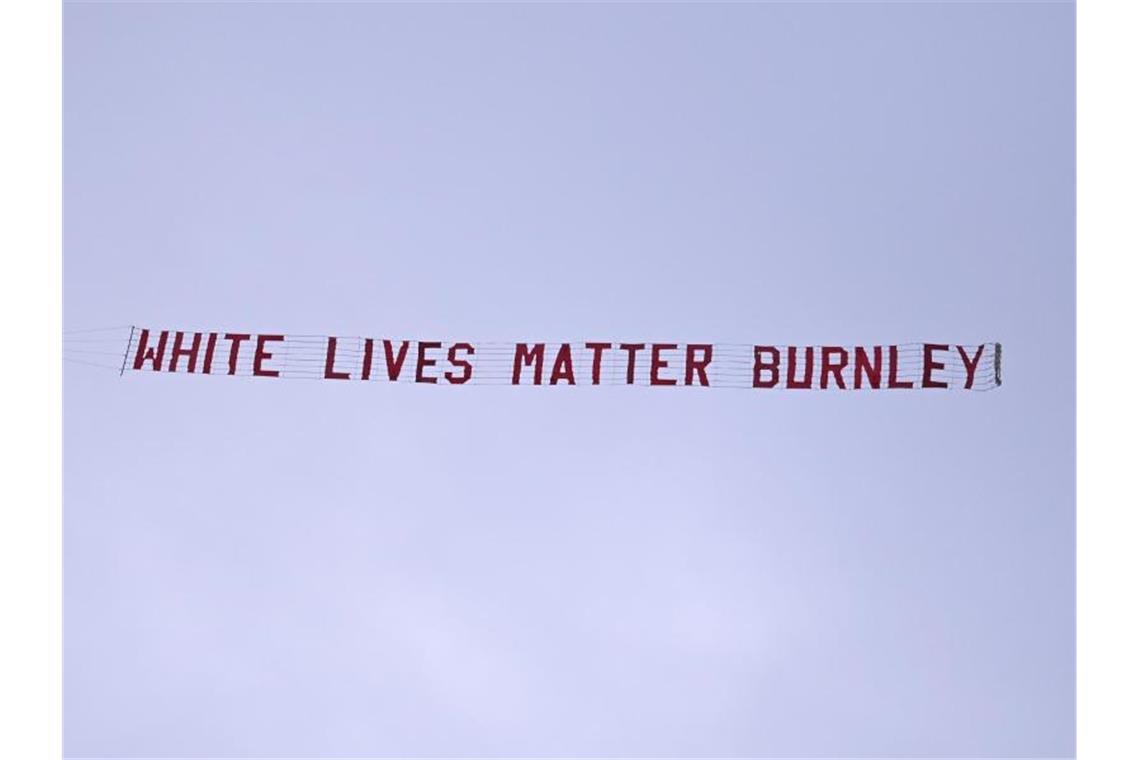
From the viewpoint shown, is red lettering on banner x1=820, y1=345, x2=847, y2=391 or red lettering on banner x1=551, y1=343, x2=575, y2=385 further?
red lettering on banner x1=551, y1=343, x2=575, y2=385

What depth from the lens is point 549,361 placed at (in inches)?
218

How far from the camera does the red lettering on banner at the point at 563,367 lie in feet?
16.2

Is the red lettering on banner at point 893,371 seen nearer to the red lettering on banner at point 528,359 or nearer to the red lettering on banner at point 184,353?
the red lettering on banner at point 528,359

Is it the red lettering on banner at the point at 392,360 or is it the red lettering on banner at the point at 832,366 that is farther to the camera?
the red lettering on banner at the point at 392,360

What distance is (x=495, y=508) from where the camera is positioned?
18.3 feet

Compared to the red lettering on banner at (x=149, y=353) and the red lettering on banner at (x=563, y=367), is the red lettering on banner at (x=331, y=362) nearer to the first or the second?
the red lettering on banner at (x=149, y=353)

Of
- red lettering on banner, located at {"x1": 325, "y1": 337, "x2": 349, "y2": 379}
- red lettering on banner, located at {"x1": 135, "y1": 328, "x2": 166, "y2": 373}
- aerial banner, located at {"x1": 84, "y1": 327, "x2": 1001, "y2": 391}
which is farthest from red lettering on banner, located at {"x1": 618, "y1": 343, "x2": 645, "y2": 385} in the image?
red lettering on banner, located at {"x1": 135, "y1": 328, "x2": 166, "y2": 373}

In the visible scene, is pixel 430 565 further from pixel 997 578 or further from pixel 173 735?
pixel 997 578

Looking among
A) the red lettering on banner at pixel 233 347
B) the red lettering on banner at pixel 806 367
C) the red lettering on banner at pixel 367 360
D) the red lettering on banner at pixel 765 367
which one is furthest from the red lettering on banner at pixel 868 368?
the red lettering on banner at pixel 233 347

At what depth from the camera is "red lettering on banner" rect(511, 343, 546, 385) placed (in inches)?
195

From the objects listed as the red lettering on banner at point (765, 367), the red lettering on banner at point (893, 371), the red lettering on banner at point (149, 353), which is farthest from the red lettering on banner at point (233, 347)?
the red lettering on banner at point (893, 371)

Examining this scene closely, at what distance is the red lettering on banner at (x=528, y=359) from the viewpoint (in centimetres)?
495

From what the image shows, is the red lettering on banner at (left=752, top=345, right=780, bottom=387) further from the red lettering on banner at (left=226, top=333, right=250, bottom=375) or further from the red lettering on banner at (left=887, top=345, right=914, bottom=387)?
the red lettering on banner at (left=226, top=333, right=250, bottom=375)

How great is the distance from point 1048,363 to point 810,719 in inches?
69.6
